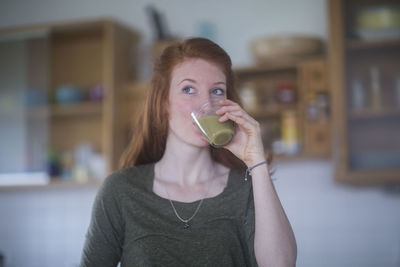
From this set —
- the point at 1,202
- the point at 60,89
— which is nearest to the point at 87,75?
the point at 60,89

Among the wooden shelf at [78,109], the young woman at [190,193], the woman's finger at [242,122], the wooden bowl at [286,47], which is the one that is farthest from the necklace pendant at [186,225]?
the wooden shelf at [78,109]

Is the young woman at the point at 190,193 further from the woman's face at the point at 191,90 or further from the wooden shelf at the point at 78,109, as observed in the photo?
the wooden shelf at the point at 78,109

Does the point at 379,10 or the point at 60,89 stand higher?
the point at 379,10

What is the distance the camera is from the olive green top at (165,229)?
42.6 inches

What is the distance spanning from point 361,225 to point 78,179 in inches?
68.6

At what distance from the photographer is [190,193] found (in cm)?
121

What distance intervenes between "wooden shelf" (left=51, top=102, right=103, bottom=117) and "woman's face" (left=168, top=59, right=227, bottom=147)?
5.49ft

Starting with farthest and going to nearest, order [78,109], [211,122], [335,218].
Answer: [78,109]
[335,218]
[211,122]

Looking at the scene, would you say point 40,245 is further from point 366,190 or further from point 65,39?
point 366,190

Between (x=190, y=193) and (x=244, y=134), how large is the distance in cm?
25

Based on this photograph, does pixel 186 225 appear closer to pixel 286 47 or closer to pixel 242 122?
pixel 242 122

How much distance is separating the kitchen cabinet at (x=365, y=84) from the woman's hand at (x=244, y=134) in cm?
123

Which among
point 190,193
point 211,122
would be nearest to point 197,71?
point 211,122

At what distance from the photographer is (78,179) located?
8.88 feet
